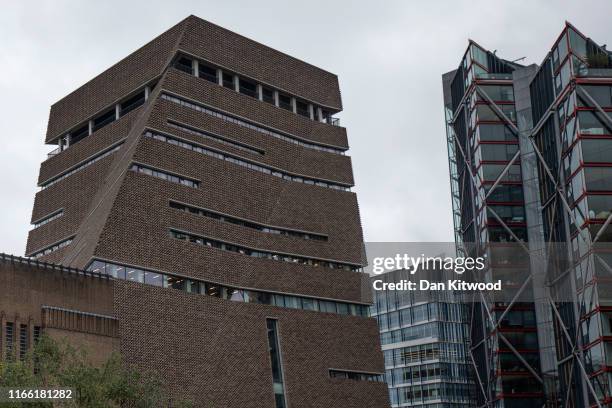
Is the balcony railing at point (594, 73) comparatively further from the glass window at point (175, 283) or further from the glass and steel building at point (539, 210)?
the glass window at point (175, 283)

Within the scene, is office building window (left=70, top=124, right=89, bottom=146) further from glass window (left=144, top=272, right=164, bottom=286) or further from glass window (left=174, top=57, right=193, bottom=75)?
glass window (left=144, top=272, right=164, bottom=286)

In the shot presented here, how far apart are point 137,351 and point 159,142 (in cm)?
1726

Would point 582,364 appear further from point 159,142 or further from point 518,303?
point 159,142

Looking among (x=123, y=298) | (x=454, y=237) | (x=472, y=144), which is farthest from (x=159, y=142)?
(x=454, y=237)

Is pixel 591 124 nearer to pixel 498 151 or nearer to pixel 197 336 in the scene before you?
pixel 498 151

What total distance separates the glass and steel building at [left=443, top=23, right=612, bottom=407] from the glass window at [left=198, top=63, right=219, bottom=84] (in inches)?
947

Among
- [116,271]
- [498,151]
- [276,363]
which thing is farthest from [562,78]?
[116,271]

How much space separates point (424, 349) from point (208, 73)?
58.5 metres

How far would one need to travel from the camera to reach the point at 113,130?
88250mm

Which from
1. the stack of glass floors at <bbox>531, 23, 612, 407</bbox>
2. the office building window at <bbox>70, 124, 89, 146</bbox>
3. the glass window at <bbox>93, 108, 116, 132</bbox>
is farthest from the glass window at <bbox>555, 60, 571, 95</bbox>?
the office building window at <bbox>70, 124, 89, 146</bbox>

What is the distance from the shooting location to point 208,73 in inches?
3435

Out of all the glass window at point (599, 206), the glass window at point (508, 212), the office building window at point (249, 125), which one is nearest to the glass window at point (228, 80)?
the office building window at point (249, 125)

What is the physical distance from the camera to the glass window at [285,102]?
92.2 meters

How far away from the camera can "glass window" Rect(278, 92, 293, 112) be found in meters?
92.2
